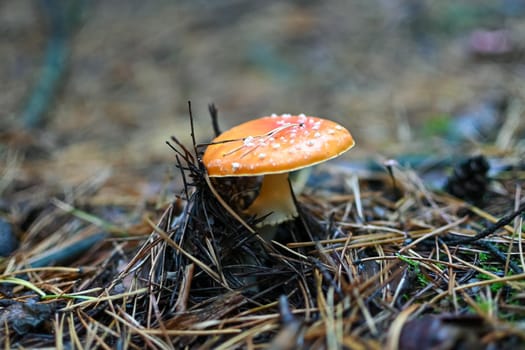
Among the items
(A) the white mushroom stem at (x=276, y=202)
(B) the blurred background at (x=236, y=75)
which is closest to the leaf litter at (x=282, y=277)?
(A) the white mushroom stem at (x=276, y=202)

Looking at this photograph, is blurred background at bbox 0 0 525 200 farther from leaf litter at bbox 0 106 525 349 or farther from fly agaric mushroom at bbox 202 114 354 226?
fly agaric mushroom at bbox 202 114 354 226

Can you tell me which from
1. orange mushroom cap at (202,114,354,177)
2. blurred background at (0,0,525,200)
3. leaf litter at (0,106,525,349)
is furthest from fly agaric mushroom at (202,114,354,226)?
blurred background at (0,0,525,200)

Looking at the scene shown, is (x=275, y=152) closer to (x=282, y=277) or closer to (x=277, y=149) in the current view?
(x=277, y=149)

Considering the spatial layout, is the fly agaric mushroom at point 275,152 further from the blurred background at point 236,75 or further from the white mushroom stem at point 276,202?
the blurred background at point 236,75

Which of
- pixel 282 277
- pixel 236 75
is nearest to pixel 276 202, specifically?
pixel 282 277

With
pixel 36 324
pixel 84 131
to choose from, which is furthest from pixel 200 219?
pixel 84 131

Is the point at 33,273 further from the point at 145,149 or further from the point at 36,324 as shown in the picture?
the point at 145,149

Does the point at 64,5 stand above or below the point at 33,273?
above
